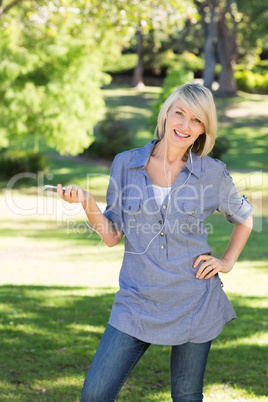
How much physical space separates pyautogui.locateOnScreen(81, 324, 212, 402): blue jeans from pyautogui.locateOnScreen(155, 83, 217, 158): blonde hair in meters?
0.91

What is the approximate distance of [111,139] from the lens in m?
25.9

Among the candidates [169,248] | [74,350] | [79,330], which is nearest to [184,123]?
[169,248]

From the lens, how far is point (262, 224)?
13766mm

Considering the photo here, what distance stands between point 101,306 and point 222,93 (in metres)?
32.8

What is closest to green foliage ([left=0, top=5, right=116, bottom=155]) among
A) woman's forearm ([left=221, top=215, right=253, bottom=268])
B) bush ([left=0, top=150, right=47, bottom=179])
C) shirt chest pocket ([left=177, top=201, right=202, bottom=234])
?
bush ([left=0, top=150, right=47, bottom=179])

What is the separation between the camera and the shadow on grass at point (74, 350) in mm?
4305

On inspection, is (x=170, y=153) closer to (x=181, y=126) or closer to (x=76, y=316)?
(x=181, y=126)

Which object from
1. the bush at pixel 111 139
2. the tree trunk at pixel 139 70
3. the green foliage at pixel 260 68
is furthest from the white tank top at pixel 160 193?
the green foliage at pixel 260 68

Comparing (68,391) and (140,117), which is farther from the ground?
(68,391)

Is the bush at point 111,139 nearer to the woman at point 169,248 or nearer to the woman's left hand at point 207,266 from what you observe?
the woman at point 169,248

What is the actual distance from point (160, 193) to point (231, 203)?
0.36 metres

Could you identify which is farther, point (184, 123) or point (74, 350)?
point (74, 350)

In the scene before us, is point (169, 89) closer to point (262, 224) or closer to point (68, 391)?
point (262, 224)

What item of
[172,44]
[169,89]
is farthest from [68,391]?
[172,44]
